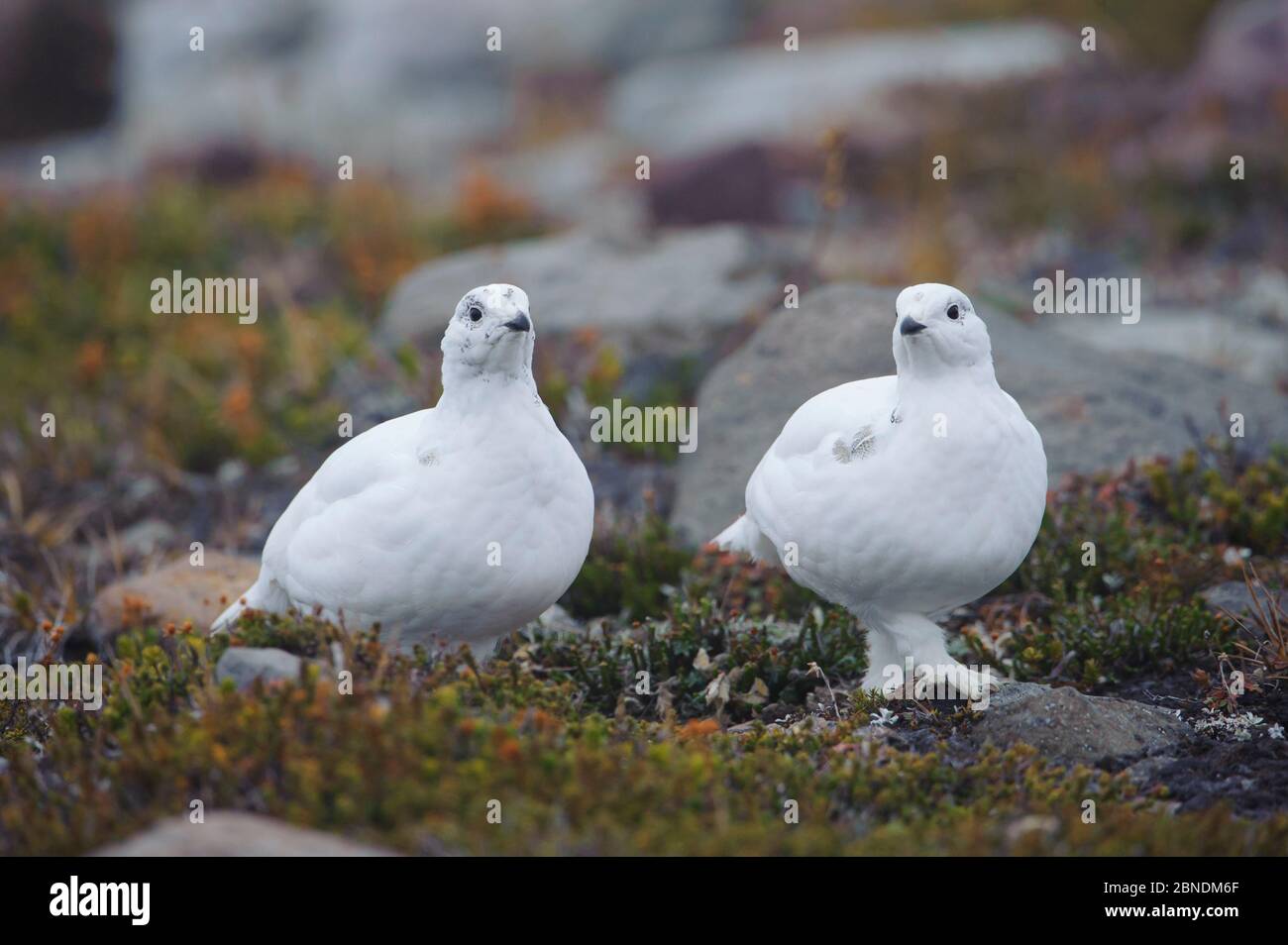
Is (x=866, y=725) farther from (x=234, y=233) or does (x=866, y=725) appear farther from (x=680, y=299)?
(x=234, y=233)

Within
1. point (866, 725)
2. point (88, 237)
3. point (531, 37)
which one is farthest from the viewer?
point (531, 37)

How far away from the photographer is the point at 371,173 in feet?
54.1

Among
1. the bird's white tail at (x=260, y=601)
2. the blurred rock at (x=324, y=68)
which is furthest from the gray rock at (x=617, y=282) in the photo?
the blurred rock at (x=324, y=68)

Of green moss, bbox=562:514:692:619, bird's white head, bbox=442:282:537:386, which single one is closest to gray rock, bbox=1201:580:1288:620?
green moss, bbox=562:514:692:619

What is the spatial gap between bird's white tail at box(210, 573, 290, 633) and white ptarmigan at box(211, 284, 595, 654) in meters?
0.53

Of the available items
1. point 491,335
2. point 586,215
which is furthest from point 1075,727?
point 586,215

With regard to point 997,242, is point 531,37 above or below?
above

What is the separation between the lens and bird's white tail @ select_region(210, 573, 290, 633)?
5.80 metres

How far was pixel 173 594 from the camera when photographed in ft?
23.1

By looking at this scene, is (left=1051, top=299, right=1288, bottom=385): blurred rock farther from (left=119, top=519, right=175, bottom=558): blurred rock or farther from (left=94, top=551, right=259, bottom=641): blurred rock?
(left=119, top=519, right=175, bottom=558): blurred rock

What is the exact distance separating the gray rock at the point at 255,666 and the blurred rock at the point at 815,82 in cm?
1105

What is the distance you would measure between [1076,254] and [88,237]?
30.3ft

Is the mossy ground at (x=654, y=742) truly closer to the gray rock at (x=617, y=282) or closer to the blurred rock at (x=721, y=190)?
the gray rock at (x=617, y=282)

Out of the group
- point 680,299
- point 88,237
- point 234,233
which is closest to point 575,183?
point 234,233
